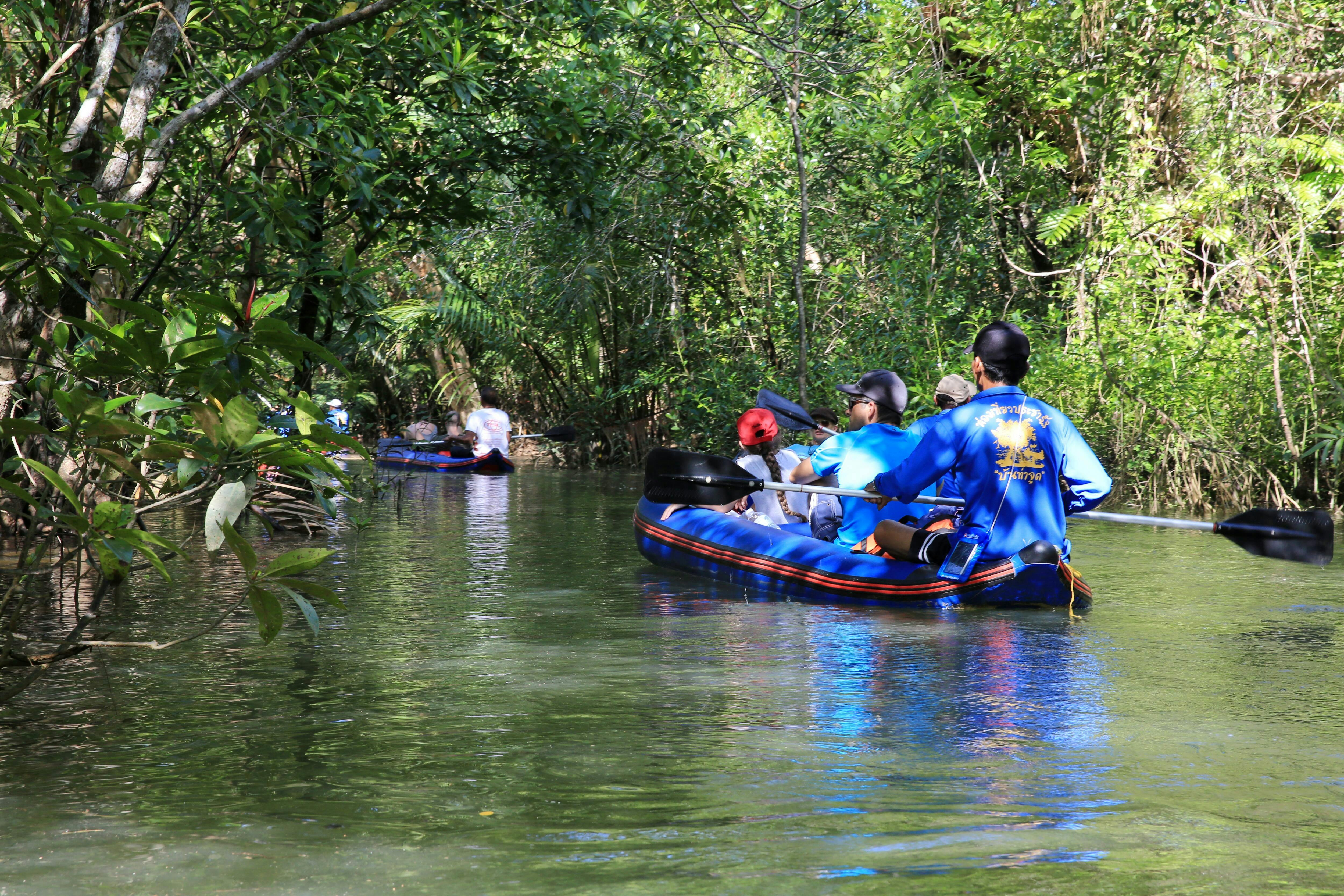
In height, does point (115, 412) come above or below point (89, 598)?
above

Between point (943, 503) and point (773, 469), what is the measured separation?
2668 mm

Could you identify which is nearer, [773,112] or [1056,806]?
[1056,806]

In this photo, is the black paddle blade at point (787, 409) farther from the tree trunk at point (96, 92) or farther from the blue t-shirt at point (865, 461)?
the tree trunk at point (96, 92)

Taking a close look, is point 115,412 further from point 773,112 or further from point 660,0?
point 773,112

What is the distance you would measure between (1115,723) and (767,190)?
36.1 feet

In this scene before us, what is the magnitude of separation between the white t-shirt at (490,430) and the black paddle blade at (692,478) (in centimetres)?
1122

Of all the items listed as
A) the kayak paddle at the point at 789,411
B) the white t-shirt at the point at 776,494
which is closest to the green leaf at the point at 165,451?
the white t-shirt at the point at 776,494

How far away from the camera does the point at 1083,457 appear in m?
6.97

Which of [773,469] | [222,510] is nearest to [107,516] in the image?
[222,510]

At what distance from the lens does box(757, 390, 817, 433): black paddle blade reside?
930cm

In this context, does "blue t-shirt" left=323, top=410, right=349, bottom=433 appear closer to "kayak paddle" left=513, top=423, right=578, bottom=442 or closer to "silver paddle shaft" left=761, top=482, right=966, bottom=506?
"kayak paddle" left=513, top=423, right=578, bottom=442

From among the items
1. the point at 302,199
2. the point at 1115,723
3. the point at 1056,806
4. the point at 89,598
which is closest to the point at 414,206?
the point at 302,199

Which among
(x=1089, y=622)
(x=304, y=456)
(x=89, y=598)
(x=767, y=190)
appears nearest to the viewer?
(x=304, y=456)

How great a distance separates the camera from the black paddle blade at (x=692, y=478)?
26.7 feet
